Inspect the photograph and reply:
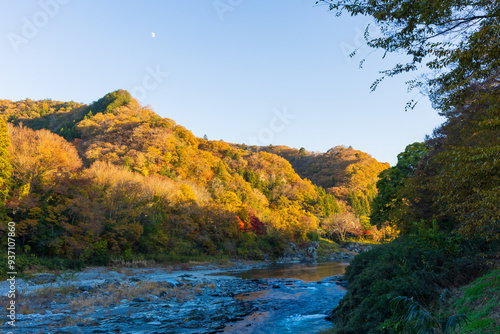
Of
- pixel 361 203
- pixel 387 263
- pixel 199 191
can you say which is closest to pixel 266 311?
pixel 387 263

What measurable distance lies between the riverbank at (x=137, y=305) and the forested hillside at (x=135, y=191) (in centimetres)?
693

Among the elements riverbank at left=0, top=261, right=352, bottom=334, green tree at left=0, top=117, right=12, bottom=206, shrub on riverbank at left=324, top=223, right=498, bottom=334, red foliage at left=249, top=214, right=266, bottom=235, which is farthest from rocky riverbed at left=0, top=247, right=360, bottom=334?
red foliage at left=249, top=214, right=266, bottom=235

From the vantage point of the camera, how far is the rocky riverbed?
9.59 metres

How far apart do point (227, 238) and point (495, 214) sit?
127 ft

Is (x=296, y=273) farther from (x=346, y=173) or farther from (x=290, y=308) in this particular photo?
(x=346, y=173)

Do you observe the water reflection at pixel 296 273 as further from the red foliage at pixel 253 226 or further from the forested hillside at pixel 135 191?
the red foliage at pixel 253 226

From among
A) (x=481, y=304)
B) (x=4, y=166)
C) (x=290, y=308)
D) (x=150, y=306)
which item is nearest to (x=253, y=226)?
(x=4, y=166)

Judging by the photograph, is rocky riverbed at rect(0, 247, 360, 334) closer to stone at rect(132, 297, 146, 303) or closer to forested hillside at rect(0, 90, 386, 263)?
stone at rect(132, 297, 146, 303)

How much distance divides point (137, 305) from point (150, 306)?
606 millimetres

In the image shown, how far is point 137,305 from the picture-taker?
41.1ft

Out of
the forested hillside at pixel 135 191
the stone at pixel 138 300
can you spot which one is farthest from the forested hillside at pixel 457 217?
the forested hillside at pixel 135 191

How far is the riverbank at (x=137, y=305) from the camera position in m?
9.55

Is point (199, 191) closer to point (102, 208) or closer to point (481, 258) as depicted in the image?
point (102, 208)

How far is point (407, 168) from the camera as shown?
27.8 m
